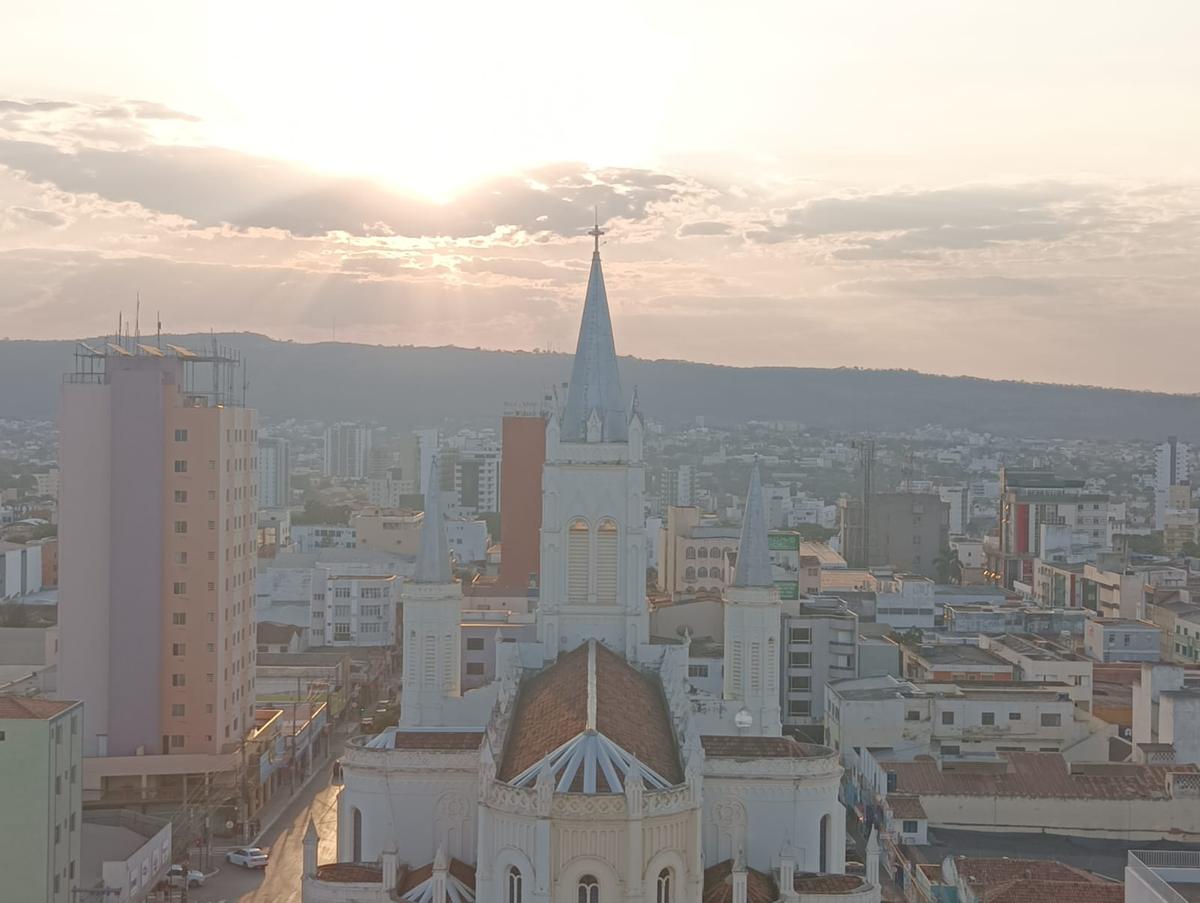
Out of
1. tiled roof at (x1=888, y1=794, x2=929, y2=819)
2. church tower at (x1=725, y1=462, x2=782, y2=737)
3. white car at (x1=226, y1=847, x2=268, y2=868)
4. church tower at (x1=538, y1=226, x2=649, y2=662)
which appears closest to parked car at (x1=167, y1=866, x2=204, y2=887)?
white car at (x1=226, y1=847, x2=268, y2=868)

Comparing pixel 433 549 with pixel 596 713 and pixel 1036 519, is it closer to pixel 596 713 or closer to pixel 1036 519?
pixel 596 713

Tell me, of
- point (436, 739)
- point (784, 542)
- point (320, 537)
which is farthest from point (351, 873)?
point (320, 537)

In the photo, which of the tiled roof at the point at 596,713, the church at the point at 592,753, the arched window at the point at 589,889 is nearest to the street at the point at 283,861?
the church at the point at 592,753

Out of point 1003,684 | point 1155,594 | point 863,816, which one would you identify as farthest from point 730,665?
point 1155,594

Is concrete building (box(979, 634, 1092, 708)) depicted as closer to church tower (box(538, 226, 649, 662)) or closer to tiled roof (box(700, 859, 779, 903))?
church tower (box(538, 226, 649, 662))

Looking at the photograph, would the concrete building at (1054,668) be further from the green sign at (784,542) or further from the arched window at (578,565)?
the arched window at (578,565)

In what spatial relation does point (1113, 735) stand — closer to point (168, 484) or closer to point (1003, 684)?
point (1003, 684)
